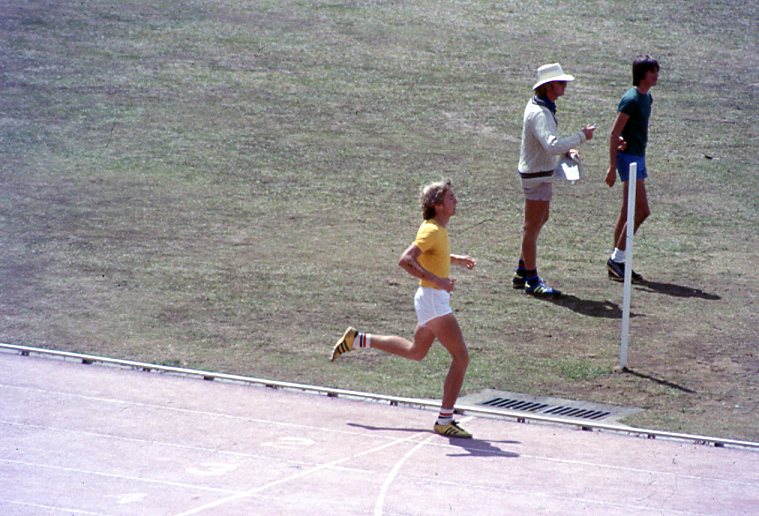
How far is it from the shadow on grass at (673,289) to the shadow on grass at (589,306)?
2.31ft

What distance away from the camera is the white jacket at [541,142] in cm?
1128

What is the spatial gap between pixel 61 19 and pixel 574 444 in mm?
18320

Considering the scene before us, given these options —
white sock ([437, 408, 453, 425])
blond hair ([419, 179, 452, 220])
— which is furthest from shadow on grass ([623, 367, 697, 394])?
blond hair ([419, 179, 452, 220])

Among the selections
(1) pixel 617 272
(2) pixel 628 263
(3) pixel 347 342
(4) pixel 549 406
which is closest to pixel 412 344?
Result: (3) pixel 347 342

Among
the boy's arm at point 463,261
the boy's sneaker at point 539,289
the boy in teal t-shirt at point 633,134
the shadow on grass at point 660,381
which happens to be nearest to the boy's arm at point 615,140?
the boy in teal t-shirt at point 633,134

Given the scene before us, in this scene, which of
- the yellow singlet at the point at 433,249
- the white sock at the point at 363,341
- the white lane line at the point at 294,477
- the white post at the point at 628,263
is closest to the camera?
the white lane line at the point at 294,477

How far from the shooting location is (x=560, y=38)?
2331 centimetres

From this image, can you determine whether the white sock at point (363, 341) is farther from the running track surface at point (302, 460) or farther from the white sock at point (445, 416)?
the white sock at point (445, 416)

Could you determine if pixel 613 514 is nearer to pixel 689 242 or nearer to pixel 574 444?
pixel 574 444

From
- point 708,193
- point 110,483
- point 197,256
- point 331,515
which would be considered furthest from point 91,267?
point 708,193

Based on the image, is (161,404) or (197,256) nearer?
(161,404)

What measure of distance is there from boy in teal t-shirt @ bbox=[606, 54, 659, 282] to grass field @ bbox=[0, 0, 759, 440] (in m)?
0.74

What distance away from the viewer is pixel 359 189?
1575cm

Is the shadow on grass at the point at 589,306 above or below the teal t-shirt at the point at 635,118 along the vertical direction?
below
